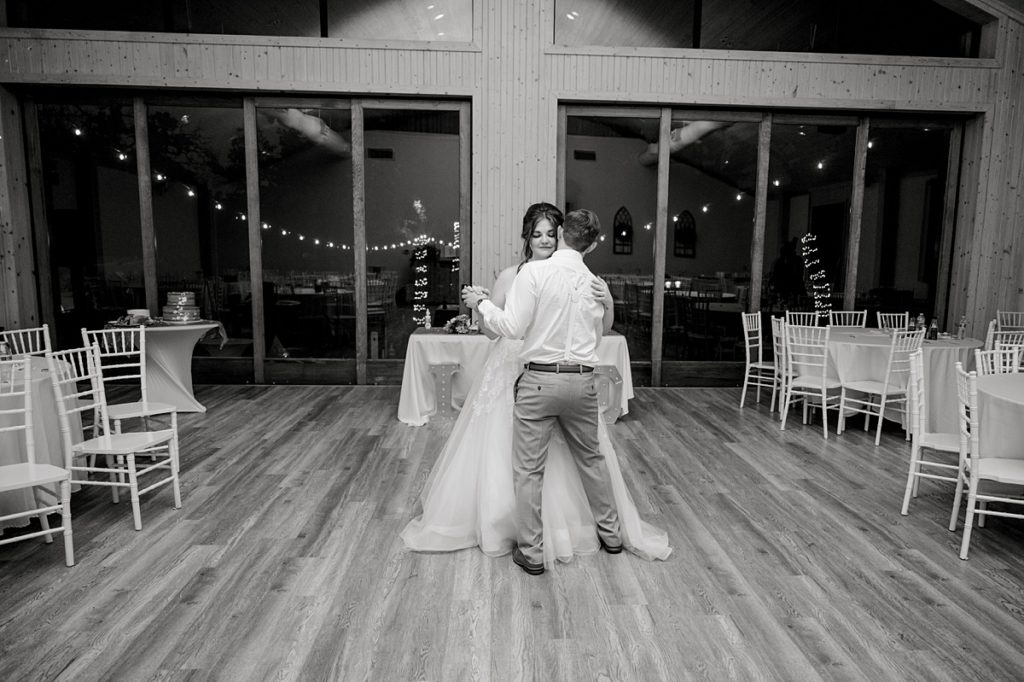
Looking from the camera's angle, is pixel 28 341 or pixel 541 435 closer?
pixel 541 435

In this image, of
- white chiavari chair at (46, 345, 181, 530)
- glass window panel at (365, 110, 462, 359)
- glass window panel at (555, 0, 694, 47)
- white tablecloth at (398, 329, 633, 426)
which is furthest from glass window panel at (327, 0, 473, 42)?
white chiavari chair at (46, 345, 181, 530)

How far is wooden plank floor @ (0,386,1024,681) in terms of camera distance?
230cm

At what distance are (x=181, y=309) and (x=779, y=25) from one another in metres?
7.20

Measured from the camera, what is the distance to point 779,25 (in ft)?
23.6

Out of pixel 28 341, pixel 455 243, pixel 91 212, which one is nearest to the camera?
pixel 28 341

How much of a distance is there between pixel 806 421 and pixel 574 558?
3586 millimetres

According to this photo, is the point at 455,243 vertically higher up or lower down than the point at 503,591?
higher up

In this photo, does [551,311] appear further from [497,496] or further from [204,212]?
[204,212]

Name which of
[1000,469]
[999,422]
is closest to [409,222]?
[999,422]

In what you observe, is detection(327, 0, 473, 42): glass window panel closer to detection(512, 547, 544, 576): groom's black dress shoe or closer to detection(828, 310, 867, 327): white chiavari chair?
detection(828, 310, 867, 327): white chiavari chair

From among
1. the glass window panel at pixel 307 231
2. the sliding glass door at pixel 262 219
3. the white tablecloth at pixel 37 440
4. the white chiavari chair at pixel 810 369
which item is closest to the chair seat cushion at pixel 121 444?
the white tablecloth at pixel 37 440

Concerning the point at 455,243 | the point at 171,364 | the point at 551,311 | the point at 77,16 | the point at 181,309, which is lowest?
the point at 171,364

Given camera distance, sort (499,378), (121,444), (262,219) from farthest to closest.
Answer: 1. (262,219)
2. (121,444)
3. (499,378)

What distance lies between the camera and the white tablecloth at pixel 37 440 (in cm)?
321
